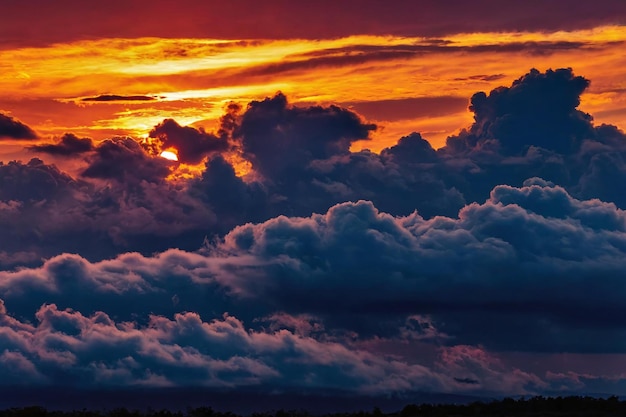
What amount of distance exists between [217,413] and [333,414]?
1241cm

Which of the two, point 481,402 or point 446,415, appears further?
point 481,402

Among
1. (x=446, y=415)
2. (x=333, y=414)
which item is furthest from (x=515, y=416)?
(x=333, y=414)

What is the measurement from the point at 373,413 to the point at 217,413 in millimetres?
16719

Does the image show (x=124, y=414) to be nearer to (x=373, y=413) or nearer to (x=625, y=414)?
(x=373, y=413)

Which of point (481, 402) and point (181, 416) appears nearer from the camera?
point (181, 416)

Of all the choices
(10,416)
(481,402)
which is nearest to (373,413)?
(481,402)

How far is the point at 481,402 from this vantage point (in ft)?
485

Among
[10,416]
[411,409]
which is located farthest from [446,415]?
[10,416]

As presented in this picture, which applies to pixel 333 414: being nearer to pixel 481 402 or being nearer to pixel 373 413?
pixel 373 413

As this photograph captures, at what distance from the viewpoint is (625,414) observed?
135500 millimetres

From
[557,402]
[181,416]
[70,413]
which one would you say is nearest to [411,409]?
[557,402]

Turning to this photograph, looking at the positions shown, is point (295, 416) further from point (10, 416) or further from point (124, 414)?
point (10, 416)

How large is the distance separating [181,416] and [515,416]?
3463cm

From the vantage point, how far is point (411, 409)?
144 meters
